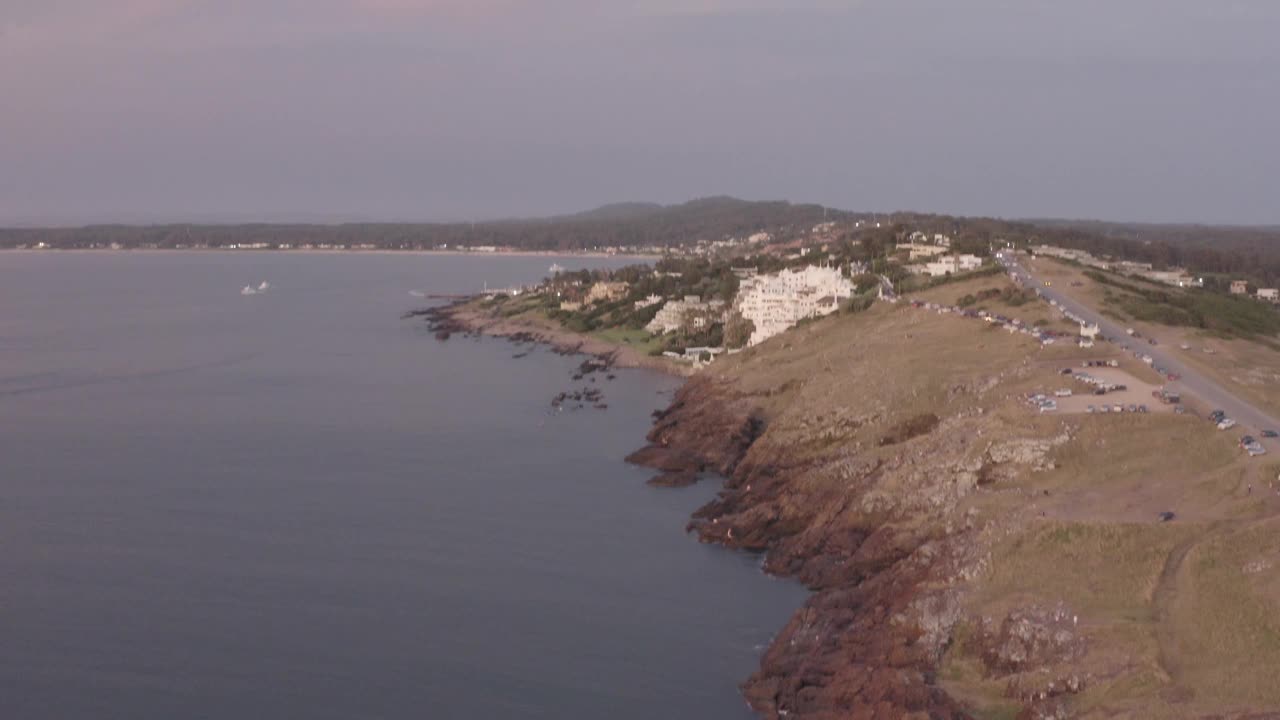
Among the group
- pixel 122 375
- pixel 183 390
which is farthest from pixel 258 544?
pixel 122 375

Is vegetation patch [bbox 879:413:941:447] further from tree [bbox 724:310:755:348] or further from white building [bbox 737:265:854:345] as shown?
tree [bbox 724:310:755:348]

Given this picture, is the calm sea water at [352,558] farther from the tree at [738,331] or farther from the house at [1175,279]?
the house at [1175,279]

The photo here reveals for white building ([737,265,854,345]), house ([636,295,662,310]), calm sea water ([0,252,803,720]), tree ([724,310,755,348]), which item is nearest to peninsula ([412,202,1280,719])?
calm sea water ([0,252,803,720])

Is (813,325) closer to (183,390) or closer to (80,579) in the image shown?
(183,390)

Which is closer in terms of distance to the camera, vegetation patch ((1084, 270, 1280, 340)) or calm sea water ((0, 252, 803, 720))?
calm sea water ((0, 252, 803, 720))

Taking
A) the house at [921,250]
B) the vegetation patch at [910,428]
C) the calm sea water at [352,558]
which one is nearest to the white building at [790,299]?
the calm sea water at [352,558]
